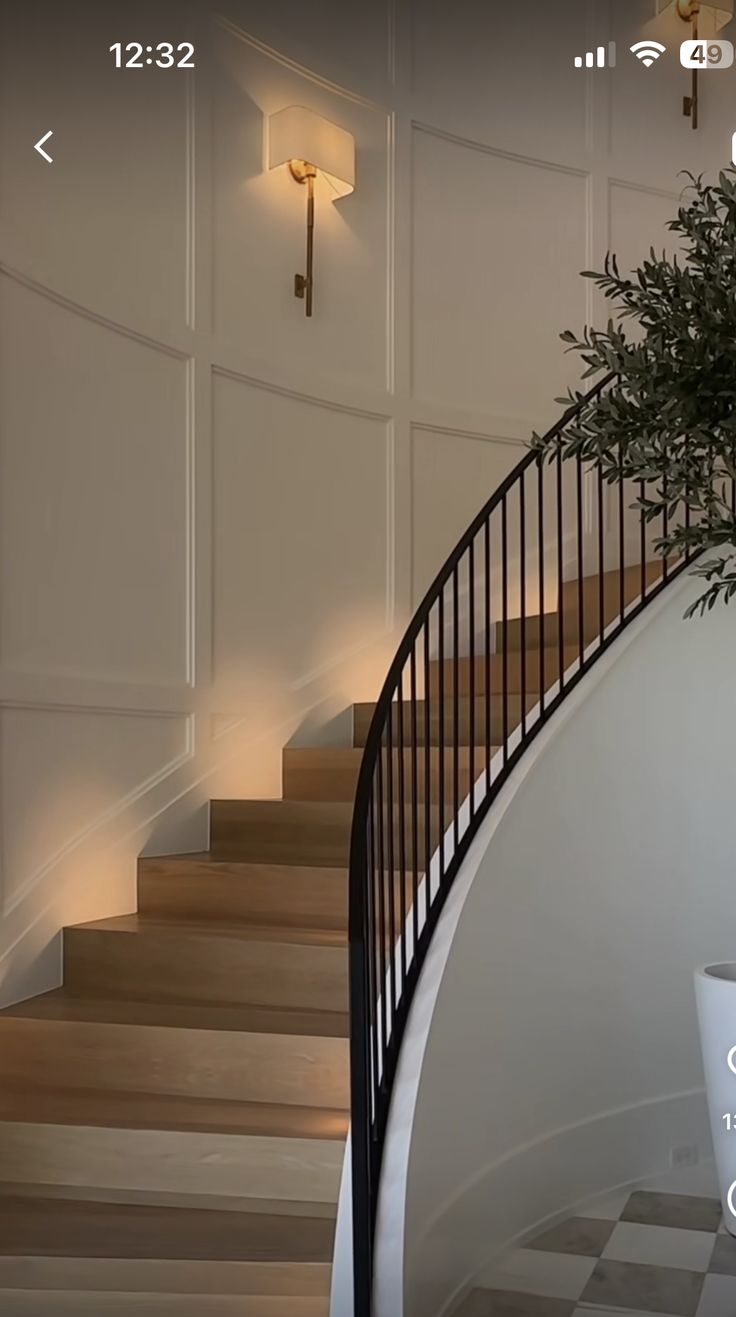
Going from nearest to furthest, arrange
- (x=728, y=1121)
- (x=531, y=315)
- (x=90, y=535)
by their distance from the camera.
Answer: (x=728, y=1121)
(x=90, y=535)
(x=531, y=315)

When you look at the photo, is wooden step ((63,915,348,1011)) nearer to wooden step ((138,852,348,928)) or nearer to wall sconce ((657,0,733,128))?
wooden step ((138,852,348,928))

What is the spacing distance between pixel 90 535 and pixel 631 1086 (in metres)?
2.49

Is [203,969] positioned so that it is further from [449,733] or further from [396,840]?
[449,733]

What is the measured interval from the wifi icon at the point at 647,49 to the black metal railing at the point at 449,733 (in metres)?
2.06

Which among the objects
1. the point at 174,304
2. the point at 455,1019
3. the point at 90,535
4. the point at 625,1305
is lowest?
the point at 625,1305

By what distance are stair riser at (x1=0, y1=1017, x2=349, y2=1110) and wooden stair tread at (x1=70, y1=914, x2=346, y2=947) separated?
14.8 inches

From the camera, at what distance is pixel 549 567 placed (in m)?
6.14

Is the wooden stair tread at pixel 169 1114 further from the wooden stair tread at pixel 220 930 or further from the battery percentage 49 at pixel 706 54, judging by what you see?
the battery percentage 49 at pixel 706 54

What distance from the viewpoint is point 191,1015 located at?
3768mm

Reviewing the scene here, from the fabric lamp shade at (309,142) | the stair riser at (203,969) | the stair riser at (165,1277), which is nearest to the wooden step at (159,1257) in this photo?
the stair riser at (165,1277)

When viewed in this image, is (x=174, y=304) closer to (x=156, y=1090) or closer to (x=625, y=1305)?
(x=156, y=1090)

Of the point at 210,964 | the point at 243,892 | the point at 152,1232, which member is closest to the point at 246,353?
the point at 243,892

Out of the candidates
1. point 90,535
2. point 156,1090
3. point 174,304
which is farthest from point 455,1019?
point 174,304

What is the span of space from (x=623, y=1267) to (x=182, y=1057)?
1.29 m
